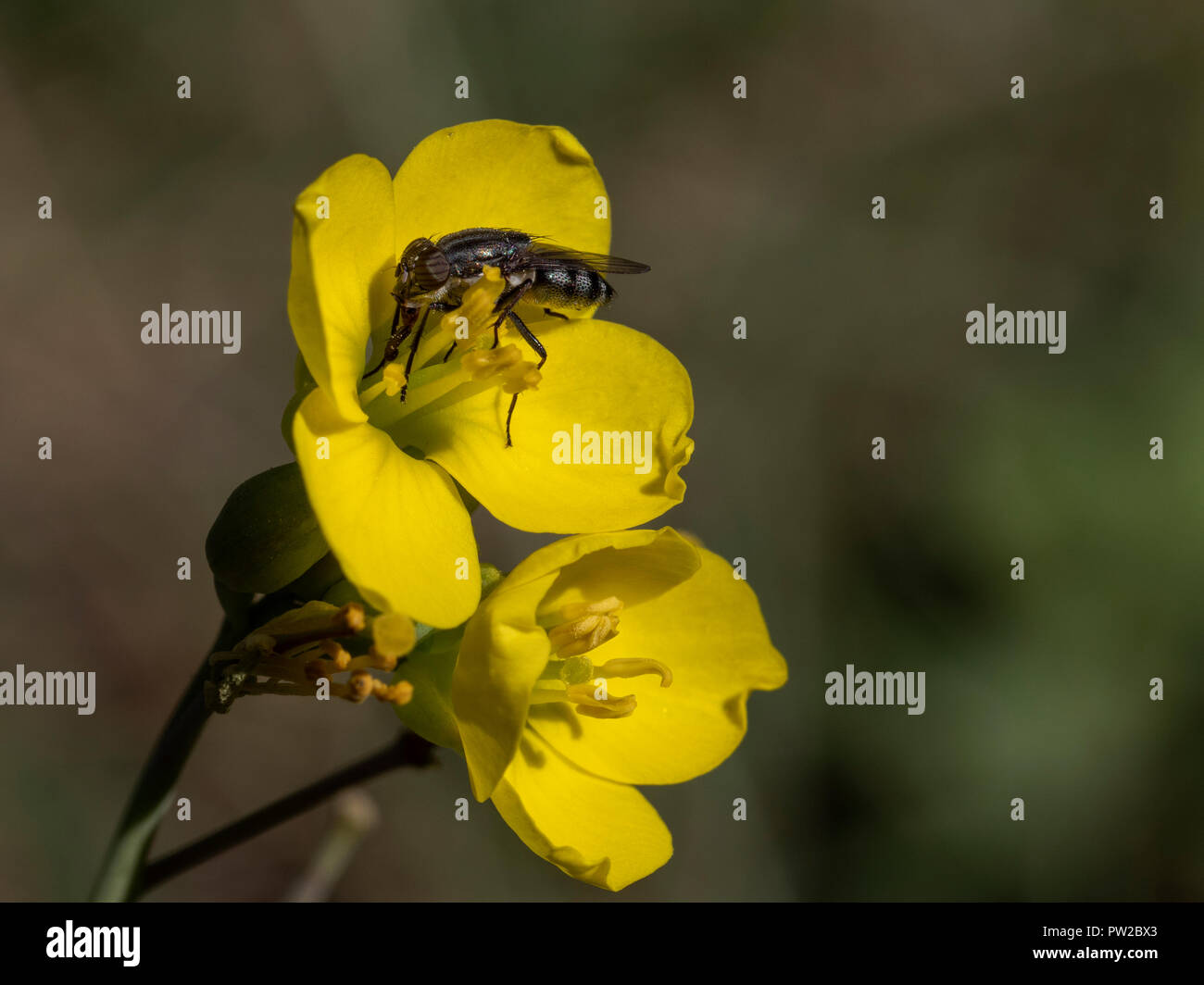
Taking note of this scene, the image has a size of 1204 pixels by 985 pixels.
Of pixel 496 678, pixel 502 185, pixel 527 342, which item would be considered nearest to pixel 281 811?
pixel 496 678

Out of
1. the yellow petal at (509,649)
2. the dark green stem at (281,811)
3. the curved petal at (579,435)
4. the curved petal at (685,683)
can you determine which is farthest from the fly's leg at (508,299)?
the dark green stem at (281,811)

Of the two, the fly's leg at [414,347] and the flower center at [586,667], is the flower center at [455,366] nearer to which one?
the fly's leg at [414,347]

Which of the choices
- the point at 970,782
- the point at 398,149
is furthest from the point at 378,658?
the point at 398,149

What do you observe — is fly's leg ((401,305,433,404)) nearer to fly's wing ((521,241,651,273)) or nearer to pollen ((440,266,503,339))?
pollen ((440,266,503,339))

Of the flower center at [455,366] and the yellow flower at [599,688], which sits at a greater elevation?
the flower center at [455,366]

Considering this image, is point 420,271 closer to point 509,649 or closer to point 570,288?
point 570,288

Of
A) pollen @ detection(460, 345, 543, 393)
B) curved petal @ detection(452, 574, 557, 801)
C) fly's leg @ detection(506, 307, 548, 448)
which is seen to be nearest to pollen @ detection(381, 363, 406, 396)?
pollen @ detection(460, 345, 543, 393)
